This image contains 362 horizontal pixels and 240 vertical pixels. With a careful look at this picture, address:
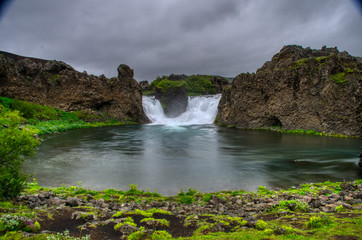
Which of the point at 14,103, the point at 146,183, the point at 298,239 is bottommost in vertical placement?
the point at 146,183

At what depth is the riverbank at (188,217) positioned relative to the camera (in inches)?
199

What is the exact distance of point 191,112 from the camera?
2721 inches

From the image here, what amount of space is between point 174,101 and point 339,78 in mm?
50941

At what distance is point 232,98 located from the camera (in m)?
53.4

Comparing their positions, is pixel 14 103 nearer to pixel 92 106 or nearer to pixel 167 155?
pixel 92 106

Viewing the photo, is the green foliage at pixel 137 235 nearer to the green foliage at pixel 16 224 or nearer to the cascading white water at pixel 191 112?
the green foliage at pixel 16 224

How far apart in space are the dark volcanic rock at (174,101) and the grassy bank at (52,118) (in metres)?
18.6

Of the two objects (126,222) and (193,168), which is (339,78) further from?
(126,222)

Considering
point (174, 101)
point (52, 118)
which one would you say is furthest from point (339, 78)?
point (52, 118)

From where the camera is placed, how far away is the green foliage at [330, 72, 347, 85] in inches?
1315

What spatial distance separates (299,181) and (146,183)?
9.29 metres

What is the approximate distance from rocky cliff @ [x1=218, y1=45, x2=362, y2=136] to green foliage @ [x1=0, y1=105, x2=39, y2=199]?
1525 inches

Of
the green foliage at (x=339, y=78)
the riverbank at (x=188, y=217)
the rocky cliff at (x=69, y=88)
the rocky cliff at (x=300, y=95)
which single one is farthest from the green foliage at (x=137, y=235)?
the rocky cliff at (x=69, y=88)

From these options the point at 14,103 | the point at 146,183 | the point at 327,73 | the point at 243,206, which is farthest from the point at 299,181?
the point at 14,103
